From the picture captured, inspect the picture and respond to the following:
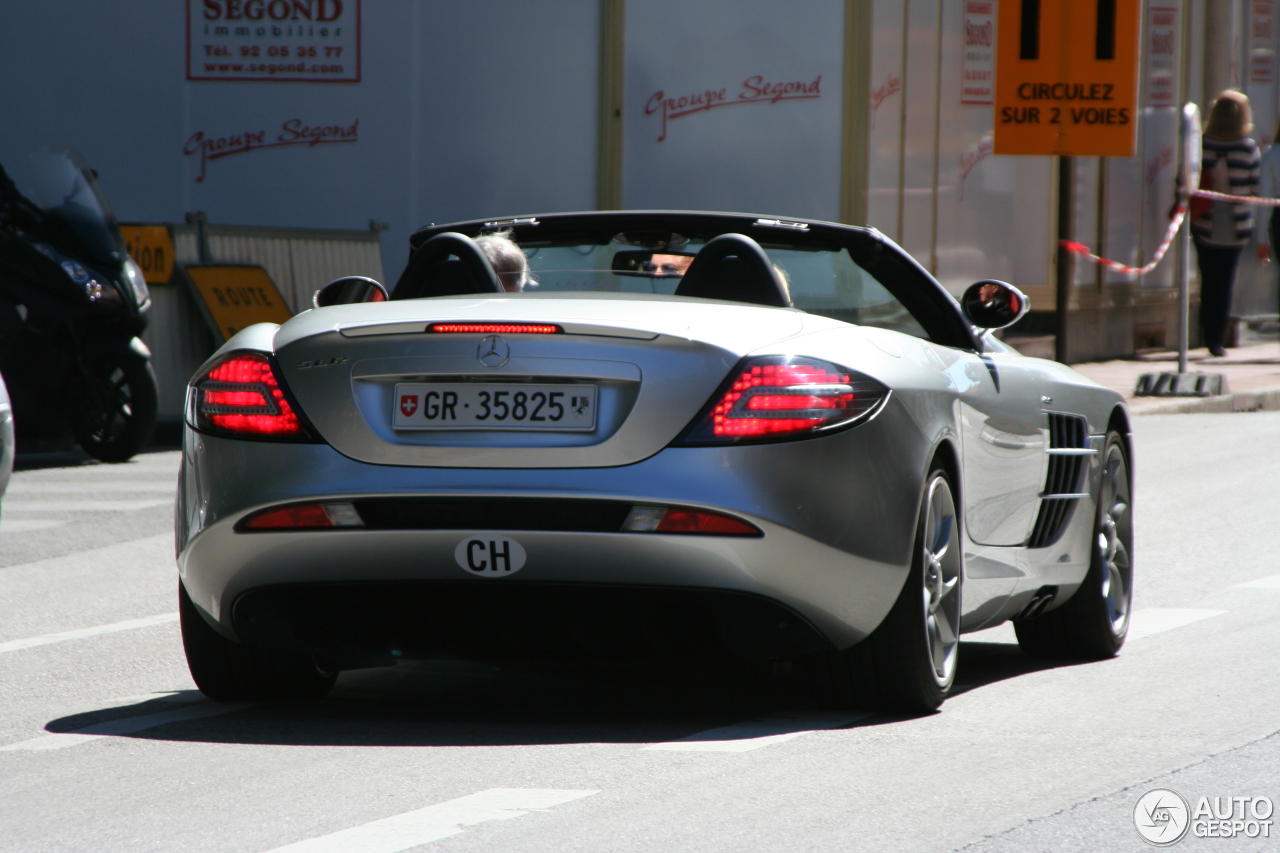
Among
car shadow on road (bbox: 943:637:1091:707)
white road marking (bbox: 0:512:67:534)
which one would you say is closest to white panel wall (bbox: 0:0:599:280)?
white road marking (bbox: 0:512:67:534)

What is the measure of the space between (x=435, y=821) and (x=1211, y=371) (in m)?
17.9

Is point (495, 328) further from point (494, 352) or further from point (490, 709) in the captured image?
point (490, 709)

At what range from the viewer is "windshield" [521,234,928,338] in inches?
231

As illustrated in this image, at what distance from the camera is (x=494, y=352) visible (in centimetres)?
506

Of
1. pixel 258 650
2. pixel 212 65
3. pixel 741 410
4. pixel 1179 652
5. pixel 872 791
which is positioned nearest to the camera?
pixel 872 791

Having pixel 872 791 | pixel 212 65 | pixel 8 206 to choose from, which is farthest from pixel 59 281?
pixel 872 791

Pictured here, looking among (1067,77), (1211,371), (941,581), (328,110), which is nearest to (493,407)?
(941,581)

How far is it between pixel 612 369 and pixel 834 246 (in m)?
1.22

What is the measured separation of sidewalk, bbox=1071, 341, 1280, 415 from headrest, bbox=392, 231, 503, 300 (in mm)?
11737

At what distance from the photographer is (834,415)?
508 centimetres

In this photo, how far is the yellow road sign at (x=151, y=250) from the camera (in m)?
15.7

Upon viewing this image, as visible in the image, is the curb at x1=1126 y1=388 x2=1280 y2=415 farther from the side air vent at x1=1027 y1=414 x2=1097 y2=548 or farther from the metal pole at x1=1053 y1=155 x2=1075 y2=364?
the side air vent at x1=1027 y1=414 x2=1097 y2=548

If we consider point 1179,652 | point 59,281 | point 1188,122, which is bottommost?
point 1179,652

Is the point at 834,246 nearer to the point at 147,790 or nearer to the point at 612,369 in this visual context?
the point at 612,369
